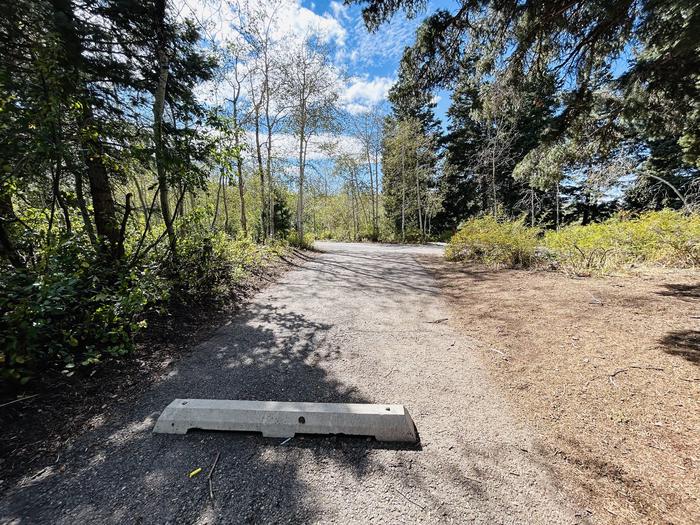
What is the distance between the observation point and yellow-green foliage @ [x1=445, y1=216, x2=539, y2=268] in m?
6.71

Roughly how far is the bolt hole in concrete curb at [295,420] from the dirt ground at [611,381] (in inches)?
37.6

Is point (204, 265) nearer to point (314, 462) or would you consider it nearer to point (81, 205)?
point (81, 205)

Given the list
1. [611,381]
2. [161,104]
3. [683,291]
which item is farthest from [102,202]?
[683,291]

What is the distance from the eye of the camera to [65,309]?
2.27 meters

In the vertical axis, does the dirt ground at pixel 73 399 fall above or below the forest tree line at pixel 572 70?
below

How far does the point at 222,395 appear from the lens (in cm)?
226

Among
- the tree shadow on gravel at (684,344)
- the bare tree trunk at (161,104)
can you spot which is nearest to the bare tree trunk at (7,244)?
the bare tree trunk at (161,104)

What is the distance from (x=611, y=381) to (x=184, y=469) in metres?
3.23

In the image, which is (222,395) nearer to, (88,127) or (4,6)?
(88,127)

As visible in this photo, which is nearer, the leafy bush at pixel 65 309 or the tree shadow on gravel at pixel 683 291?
the leafy bush at pixel 65 309

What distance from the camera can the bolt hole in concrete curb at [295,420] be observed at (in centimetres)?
180

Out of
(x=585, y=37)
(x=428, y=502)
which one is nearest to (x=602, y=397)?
(x=428, y=502)

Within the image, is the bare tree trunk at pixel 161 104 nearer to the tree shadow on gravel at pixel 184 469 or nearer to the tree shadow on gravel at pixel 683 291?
the tree shadow on gravel at pixel 184 469

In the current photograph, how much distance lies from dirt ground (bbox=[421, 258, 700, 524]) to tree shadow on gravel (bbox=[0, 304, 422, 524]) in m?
1.28
